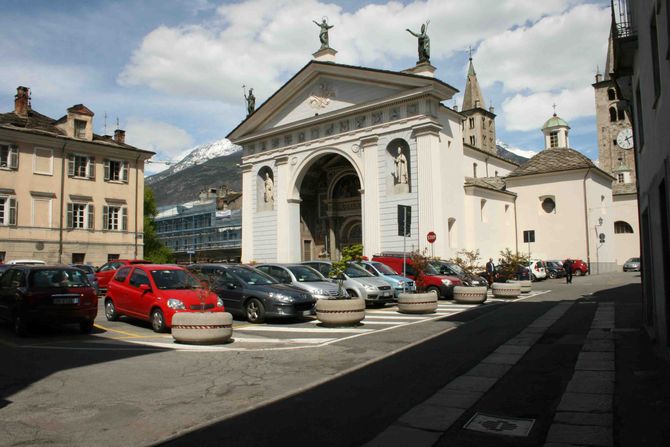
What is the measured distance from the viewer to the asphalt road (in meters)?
5.15

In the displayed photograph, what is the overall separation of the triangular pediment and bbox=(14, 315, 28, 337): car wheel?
25.9m

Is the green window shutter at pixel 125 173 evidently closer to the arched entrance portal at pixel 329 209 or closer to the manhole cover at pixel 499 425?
the arched entrance portal at pixel 329 209

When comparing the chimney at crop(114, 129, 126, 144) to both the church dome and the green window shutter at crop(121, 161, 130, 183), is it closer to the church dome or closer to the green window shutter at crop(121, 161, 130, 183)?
the green window shutter at crop(121, 161, 130, 183)

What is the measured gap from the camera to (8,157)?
33.7m

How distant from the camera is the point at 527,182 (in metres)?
43.0

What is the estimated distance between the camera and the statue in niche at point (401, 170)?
3344 cm

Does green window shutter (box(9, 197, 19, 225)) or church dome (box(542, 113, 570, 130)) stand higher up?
church dome (box(542, 113, 570, 130))

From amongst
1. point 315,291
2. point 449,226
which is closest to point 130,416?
point 315,291

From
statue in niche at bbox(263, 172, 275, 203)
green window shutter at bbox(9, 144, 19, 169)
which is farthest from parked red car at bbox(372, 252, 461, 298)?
green window shutter at bbox(9, 144, 19, 169)

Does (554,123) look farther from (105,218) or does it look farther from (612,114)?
(105,218)

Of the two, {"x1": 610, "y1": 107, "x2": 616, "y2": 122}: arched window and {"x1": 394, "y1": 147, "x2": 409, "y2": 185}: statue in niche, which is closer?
{"x1": 394, "y1": 147, "x2": 409, "y2": 185}: statue in niche

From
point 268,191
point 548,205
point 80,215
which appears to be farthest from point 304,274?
point 548,205

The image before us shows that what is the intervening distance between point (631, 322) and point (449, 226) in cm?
2079

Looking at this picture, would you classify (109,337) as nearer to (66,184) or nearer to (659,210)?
(659,210)
